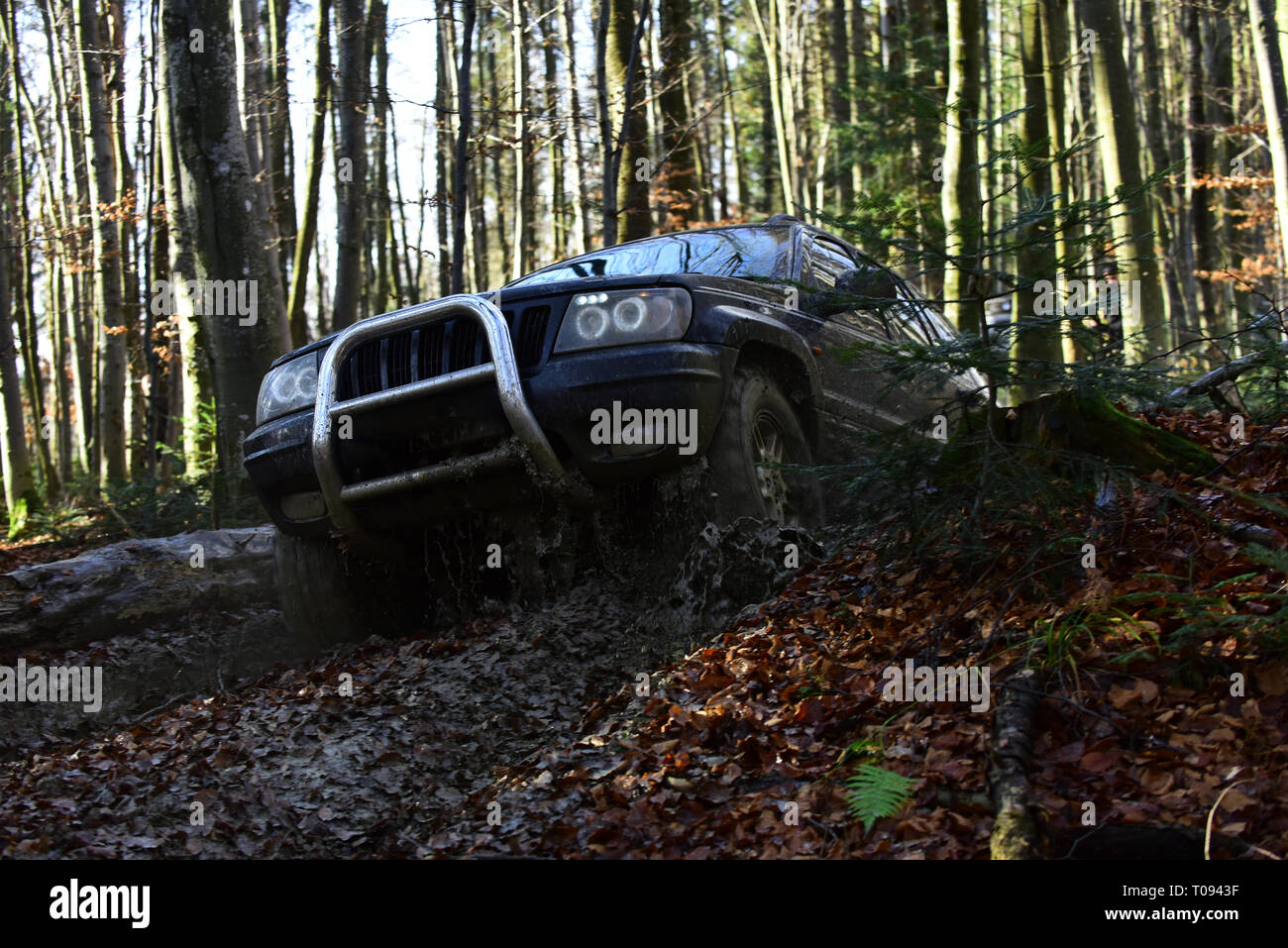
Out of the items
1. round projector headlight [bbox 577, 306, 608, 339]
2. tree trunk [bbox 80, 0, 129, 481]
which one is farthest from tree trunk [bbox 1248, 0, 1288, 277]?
tree trunk [bbox 80, 0, 129, 481]

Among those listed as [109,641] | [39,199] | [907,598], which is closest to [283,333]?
[109,641]

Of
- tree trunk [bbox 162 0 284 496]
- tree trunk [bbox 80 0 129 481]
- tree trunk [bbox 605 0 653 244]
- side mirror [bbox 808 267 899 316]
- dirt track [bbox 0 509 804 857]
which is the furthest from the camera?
tree trunk [bbox 80 0 129 481]

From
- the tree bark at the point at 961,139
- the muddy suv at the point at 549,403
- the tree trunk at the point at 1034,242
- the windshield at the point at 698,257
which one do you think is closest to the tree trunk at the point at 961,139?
the tree bark at the point at 961,139

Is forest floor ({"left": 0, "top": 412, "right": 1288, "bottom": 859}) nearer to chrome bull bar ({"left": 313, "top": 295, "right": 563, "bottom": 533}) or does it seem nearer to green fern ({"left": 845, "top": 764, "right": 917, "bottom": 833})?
green fern ({"left": 845, "top": 764, "right": 917, "bottom": 833})

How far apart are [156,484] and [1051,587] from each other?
900 cm

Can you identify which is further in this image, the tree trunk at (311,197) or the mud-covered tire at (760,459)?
the tree trunk at (311,197)

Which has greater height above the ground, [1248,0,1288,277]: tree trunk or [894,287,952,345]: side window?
[1248,0,1288,277]: tree trunk

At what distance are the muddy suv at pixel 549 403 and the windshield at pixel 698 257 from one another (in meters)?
0.40

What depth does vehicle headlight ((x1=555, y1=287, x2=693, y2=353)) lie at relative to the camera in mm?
4770

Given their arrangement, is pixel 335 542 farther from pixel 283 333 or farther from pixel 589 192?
pixel 589 192

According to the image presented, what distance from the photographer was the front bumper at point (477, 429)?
4.67 meters

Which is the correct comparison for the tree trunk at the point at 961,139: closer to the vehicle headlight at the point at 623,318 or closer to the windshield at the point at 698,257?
the windshield at the point at 698,257

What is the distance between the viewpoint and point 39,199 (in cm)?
2558

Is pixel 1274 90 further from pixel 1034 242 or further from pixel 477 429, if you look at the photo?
Answer: pixel 477 429
